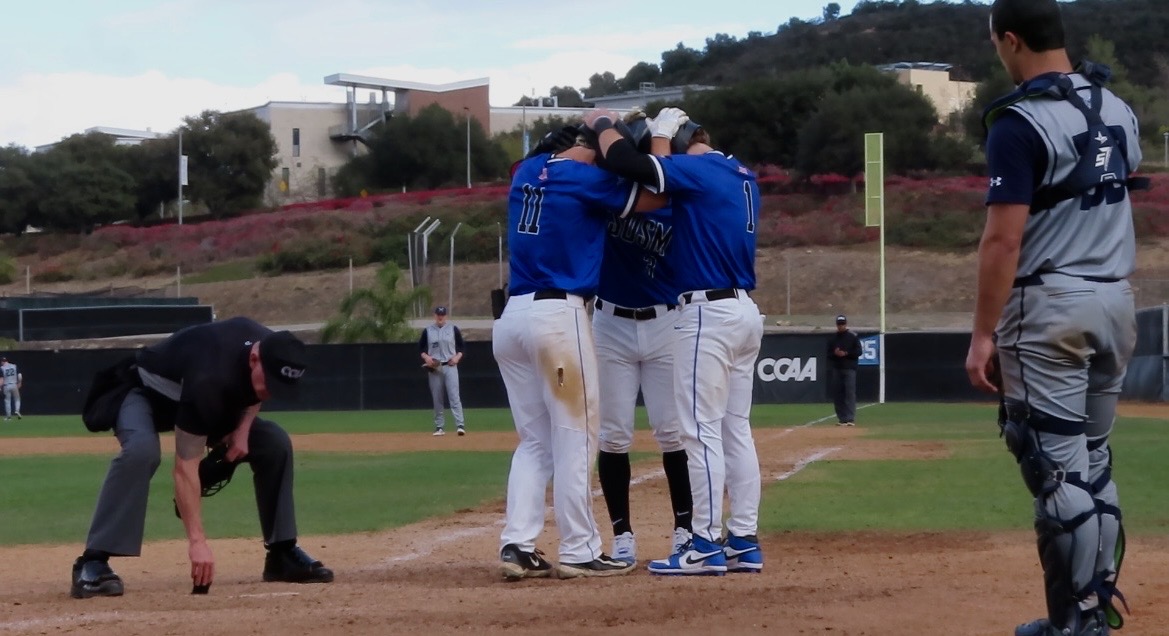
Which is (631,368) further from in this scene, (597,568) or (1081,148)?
(1081,148)

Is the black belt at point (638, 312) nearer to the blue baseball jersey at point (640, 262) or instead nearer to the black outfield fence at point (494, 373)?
the blue baseball jersey at point (640, 262)

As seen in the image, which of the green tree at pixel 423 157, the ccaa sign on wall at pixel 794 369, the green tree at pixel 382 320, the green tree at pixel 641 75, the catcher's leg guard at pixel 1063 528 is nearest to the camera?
the catcher's leg guard at pixel 1063 528

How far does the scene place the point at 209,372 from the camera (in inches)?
249

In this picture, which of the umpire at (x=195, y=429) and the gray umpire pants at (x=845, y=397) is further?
the gray umpire pants at (x=845, y=397)

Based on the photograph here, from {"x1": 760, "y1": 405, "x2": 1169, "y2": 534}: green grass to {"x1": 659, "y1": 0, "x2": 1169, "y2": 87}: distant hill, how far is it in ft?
320

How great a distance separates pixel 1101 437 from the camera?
468 centimetres

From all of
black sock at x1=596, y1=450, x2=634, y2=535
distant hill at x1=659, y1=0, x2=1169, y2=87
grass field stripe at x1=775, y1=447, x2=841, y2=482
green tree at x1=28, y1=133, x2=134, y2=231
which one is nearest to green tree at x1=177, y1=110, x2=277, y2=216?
green tree at x1=28, y1=133, x2=134, y2=231

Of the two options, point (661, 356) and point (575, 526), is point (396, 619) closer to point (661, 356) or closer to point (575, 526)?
point (575, 526)

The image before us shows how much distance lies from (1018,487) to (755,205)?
5493 millimetres

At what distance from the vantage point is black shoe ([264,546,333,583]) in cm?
700

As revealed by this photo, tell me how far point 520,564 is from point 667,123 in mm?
2210

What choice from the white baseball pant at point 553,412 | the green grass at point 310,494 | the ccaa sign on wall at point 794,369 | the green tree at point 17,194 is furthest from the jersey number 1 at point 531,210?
the green tree at point 17,194

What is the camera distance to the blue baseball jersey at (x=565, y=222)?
21.4 feet

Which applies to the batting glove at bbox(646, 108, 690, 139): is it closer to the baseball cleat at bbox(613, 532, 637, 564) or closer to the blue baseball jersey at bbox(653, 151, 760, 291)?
the blue baseball jersey at bbox(653, 151, 760, 291)
